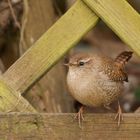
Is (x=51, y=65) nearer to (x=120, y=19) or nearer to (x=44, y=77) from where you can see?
(x=120, y=19)

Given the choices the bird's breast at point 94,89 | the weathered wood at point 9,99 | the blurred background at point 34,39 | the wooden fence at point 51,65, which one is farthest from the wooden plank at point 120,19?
the blurred background at point 34,39

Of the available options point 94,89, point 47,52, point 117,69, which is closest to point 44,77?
point 117,69

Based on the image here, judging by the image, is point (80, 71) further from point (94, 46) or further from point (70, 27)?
point (94, 46)

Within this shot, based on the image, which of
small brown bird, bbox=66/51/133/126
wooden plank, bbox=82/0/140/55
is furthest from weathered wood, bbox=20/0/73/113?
wooden plank, bbox=82/0/140/55

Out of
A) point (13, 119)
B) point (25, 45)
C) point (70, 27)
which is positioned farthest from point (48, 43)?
point (25, 45)

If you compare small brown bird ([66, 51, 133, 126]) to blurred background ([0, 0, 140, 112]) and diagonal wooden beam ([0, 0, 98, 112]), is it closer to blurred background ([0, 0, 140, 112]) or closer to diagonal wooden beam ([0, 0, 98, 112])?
diagonal wooden beam ([0, 0, 98, 112])

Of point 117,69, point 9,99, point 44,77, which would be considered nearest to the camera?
point 9,99
